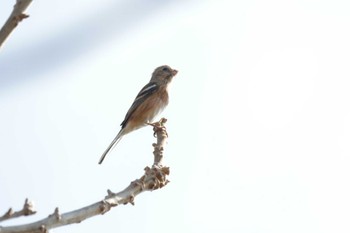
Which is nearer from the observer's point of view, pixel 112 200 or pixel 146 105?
pixel 112 200

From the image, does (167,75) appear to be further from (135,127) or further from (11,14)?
(11,14)

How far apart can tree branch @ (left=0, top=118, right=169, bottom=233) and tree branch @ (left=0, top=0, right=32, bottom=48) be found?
3.39 ft

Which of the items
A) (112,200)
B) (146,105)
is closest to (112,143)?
(146,105)

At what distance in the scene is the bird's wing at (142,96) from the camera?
11.7m

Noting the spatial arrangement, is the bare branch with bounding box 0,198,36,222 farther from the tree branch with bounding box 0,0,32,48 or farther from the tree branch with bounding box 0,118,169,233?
the tree branch with bounding box 0,0,32,48

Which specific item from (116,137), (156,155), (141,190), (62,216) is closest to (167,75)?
(116,137)

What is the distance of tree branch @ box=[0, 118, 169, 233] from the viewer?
3.24 m

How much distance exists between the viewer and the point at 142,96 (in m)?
12.0

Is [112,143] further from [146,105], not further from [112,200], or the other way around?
[112,200]

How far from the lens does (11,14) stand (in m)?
2.75

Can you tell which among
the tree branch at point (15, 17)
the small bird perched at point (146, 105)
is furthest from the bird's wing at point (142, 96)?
the tree branch at point (15, 17)

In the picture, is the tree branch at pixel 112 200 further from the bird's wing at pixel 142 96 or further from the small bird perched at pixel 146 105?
the bird's wing at pixel 142 96

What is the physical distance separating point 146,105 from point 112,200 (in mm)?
7680

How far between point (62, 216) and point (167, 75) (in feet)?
30.7
